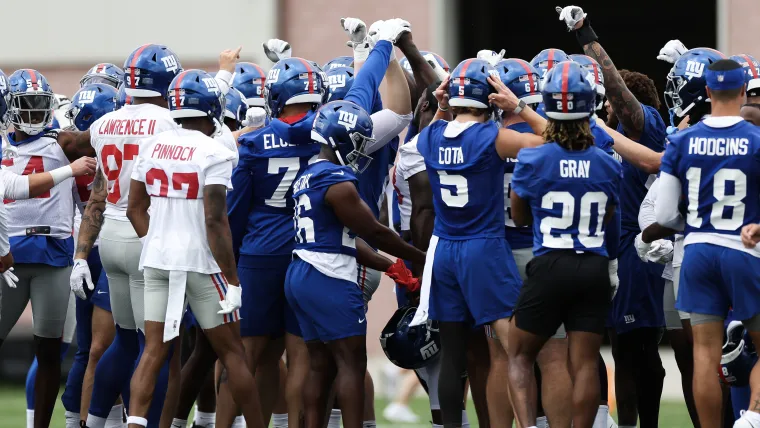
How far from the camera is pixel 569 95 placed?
679cm

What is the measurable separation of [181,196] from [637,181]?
2.82m

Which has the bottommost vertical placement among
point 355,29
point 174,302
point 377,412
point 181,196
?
point 377,412

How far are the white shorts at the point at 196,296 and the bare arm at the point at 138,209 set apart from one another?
27cm

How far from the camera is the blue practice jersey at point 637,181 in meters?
8.23

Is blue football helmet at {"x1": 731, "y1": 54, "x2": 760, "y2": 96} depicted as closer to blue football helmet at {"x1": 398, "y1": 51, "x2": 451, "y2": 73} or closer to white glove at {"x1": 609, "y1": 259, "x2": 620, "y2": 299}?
white glove at {"x1": 609, "y1": 259, "x2": 620, "y2": 299}

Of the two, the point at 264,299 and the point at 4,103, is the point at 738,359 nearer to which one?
the point at 264,299

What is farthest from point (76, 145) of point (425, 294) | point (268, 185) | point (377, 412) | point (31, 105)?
point (377, 412)

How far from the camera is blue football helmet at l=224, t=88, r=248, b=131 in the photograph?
29.0ft

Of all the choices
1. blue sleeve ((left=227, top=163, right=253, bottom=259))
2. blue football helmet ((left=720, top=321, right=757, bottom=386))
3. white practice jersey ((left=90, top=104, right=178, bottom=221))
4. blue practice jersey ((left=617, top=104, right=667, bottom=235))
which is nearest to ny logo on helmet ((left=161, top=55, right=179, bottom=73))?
white practice jersey ((left=90, top=104, right=178, bottom=221))

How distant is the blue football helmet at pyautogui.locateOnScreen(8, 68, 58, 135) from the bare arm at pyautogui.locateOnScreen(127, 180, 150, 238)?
5.09 ft

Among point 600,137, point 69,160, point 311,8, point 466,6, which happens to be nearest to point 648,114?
point 600,137

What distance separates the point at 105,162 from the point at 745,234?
3.63 meters

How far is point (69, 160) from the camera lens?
8.88 metres

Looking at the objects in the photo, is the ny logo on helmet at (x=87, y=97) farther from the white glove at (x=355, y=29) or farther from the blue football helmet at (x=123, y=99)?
the white glove at (x=355, y=29)
